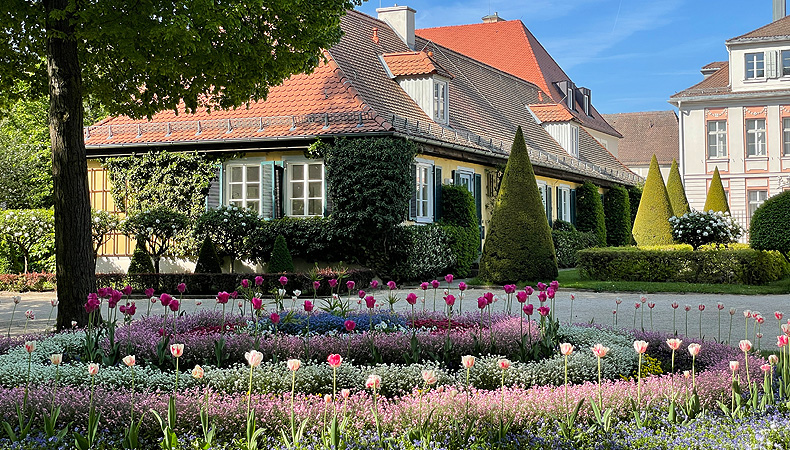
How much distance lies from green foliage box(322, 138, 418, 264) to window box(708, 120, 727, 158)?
25.1m

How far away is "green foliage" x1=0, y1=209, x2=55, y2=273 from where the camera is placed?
63.4 ft

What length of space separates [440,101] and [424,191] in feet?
10.3

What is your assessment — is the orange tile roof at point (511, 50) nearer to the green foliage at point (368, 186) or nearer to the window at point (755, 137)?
the window at point (755, 137)

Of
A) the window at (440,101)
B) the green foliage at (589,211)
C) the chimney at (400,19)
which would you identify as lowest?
the green foliage at (589,211)

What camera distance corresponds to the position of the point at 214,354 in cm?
645

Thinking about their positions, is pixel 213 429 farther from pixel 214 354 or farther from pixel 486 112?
pixel 486 112

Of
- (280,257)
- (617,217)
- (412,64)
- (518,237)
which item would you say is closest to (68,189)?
(280,257)

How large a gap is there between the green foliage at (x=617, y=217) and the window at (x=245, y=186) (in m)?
17.2

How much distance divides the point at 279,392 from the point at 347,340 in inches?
61.7

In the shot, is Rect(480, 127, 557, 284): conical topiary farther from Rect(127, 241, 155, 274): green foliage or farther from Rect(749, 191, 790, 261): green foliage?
Rect(127, 241, 155, 274): green foliage

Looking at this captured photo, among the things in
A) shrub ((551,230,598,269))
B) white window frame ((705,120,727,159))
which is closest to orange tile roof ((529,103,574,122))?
shrub ((551,230,598,269))

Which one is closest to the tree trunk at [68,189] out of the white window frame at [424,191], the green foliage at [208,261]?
the green foliage at [208,261]

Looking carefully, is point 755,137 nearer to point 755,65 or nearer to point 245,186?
point 755,65

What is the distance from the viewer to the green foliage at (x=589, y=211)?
98.3 feet
